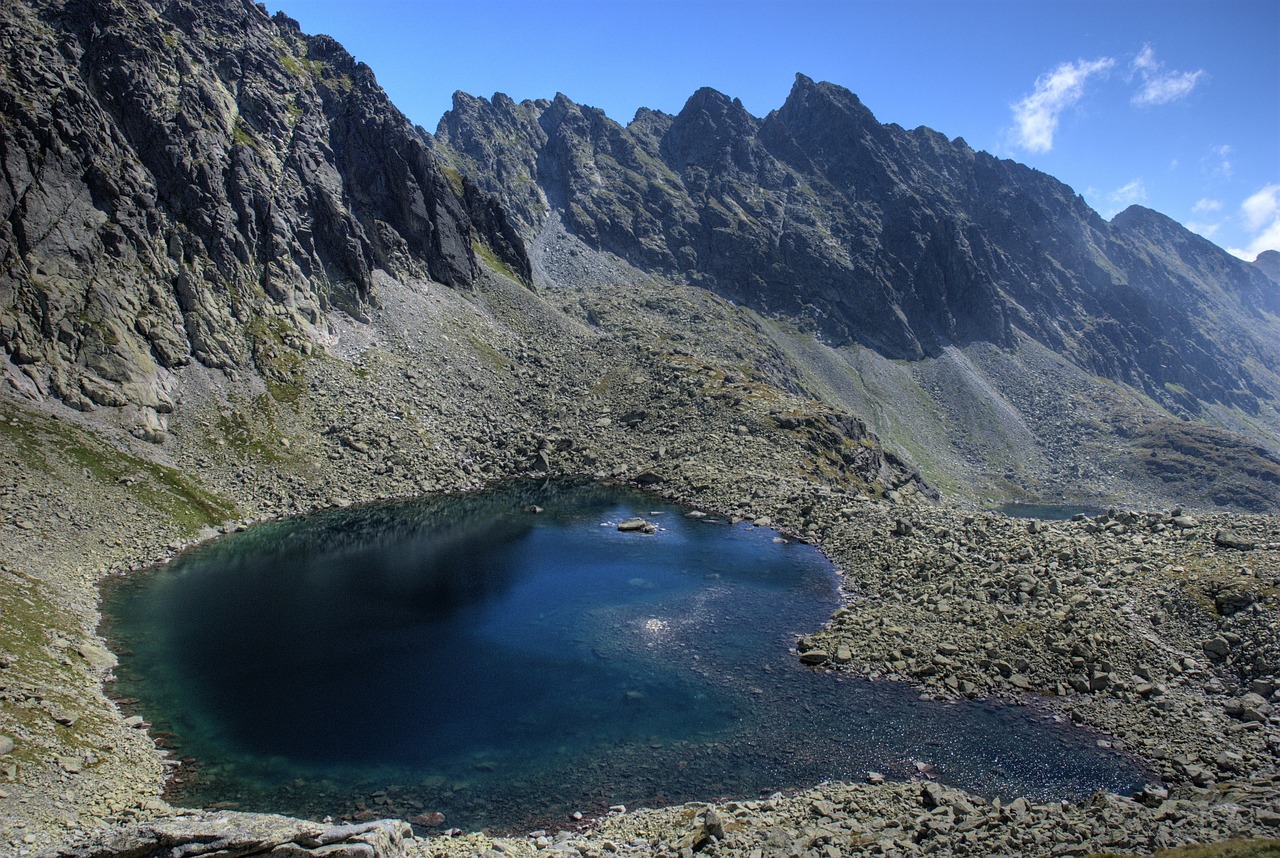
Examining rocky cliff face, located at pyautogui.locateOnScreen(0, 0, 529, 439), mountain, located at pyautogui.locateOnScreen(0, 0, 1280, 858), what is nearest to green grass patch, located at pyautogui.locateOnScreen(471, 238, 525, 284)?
mountain, located at pyautogui.locateOnScreen(0, 0, 1280, 858)

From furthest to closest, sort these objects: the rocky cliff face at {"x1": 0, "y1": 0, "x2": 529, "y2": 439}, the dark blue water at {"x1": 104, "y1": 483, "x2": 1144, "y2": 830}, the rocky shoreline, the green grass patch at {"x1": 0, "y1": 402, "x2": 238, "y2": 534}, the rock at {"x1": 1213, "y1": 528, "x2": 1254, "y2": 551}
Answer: the rocky cliff face at {"x1": 0, "y1": 0, "x2": 529, "y2": 439}
the green grass patch at {"x1": 0, "y1": 402, "x2": 238, "y2": 534}
the rock at {"x1": 1213, "y1": 528, "x2": 1254, "y2": 551}
the dark blue water at {"x1": 104, "y1": 483, "x2": 1144, "y2": 830}
the rocky shoreline

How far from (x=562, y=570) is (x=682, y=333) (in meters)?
107

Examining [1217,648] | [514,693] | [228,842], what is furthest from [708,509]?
[228,842]

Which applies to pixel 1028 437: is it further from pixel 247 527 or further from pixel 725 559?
pixel 247 527

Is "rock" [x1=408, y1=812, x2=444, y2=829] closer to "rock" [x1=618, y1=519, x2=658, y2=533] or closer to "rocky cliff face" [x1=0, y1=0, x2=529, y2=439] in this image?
"rock" [x1=618, y1=519, x2=658, y2=533]

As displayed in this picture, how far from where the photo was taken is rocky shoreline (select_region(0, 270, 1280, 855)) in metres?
25.3

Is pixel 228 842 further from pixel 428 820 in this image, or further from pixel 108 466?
pixel 108 466

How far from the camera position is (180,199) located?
8544cm

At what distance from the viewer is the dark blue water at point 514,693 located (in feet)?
98.4

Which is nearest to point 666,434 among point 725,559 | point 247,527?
point 725,559

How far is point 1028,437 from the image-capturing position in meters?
179

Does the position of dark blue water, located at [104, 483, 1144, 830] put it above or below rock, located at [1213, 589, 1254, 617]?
below

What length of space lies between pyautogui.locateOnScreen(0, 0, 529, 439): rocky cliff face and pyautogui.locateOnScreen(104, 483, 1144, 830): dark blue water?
2705 centimetres

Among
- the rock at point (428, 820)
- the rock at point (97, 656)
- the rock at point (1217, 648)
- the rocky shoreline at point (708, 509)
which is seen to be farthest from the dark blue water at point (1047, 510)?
the rock at point (97, 656)
